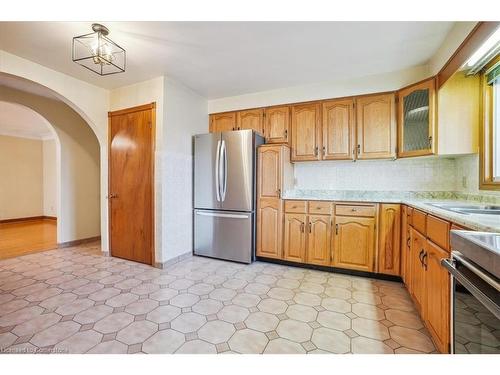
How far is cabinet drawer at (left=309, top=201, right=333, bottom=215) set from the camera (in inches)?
109

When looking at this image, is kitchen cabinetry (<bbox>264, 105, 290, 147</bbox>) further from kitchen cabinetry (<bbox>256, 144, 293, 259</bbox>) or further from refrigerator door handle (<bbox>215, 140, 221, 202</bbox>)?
refrigerator door handle (<bbox>215, 140, 221, 202</bbox>)

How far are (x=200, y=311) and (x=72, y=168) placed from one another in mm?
3368

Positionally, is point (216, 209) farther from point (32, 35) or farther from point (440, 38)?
point (440, 38)

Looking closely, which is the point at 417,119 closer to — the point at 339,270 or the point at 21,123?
the point at 339,270

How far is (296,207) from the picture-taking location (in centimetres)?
293

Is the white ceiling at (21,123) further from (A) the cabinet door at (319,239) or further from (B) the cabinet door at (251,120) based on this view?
(A) the cabinet door at (319,239)

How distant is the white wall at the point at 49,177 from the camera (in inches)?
246

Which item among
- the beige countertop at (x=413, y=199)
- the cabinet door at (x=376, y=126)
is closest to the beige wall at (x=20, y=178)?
the beige countertop at (x=413, y=199)

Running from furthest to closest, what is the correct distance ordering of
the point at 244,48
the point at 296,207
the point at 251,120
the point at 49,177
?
the point at 49,177, the point at 251,120, the point at 296,207, the point at 244,48

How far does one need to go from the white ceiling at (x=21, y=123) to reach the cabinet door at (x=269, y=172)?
3.39 metres

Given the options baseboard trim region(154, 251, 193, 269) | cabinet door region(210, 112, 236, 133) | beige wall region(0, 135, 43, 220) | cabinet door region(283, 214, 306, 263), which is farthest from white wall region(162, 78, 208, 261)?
beige wall region(0, 135, 43, 220)

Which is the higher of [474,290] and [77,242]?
[474,290]

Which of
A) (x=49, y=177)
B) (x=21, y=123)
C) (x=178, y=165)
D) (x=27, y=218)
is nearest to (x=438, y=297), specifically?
(x=178, y=165)
